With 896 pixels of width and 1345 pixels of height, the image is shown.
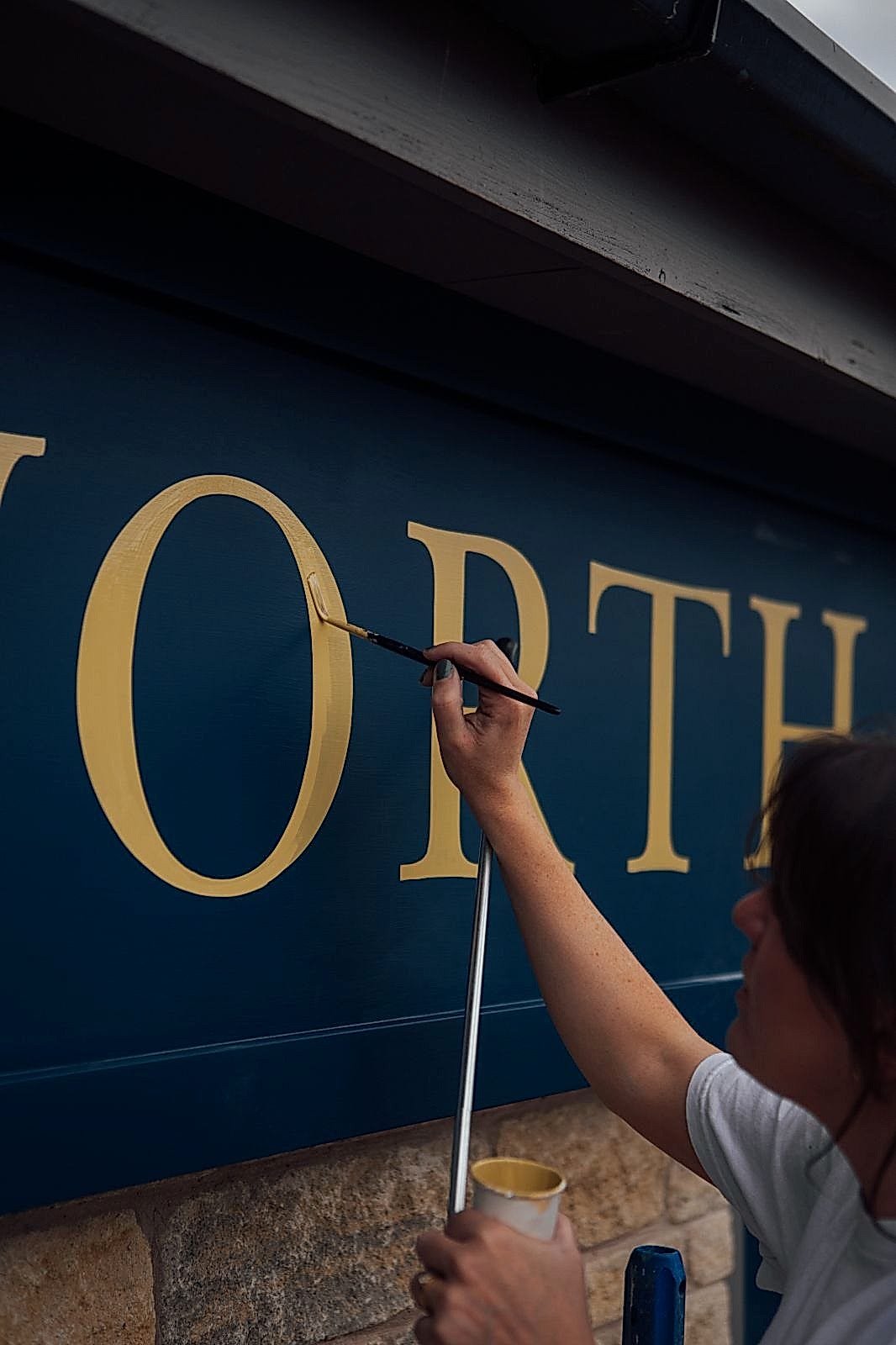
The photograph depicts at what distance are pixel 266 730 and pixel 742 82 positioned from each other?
908mm

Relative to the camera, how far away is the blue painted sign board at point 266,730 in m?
1.36

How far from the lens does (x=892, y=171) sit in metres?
1.68

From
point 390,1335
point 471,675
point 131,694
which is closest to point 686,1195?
point 390,1335

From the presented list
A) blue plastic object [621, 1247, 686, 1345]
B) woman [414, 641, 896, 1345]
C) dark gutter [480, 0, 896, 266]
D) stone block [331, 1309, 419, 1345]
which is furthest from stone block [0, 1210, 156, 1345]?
dark gutter [480, 0, 896, 266]

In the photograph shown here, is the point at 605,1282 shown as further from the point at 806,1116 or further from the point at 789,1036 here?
the point at 789,1036

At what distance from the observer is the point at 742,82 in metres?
1.43

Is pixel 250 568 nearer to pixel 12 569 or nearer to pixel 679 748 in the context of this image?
pixel 12 569

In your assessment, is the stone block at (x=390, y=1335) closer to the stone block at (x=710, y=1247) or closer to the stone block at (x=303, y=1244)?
the stone block at (x=303, y=1244)

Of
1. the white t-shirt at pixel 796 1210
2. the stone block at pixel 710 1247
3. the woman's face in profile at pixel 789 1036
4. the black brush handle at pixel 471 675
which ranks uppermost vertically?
the black brush handle at pixel 471 675

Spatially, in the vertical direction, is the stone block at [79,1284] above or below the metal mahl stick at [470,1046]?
below

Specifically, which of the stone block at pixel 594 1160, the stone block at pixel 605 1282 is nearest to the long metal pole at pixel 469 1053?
the stone block at pixel 594 1160

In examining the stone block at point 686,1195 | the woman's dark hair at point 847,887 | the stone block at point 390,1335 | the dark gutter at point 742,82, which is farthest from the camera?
the stone block at point 686,1195

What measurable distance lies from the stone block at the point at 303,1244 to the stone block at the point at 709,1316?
2.29 feet

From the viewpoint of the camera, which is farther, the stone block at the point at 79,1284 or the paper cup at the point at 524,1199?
the stone block at the point at 79,1284
